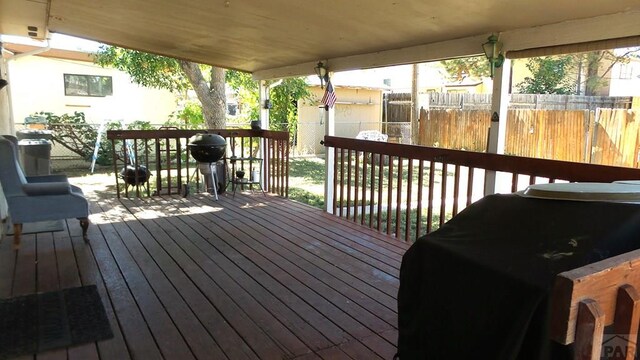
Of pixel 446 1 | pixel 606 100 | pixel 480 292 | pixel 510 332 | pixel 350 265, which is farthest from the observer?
pixel 606 100

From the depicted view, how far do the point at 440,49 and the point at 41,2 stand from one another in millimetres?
4169

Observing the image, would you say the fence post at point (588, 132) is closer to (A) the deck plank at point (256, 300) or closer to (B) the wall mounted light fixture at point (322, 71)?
(B) the wall mounted light fixture at point (322, 71)

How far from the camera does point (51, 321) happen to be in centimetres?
259

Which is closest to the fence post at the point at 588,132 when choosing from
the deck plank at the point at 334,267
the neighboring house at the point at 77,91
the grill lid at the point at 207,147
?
the deck plank at the point at 334,267

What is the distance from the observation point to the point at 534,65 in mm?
15398

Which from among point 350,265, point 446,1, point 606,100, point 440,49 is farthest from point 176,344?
point 606,100

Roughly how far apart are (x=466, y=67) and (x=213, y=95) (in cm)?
1127

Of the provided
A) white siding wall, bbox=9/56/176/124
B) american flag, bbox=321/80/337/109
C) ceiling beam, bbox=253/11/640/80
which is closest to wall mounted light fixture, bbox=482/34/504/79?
ceiling beam, bbox=253/11/640/80

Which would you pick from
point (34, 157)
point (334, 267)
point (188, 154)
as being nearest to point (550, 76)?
point (188, 154)

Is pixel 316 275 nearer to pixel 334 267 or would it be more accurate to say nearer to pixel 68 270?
pixel 334 267

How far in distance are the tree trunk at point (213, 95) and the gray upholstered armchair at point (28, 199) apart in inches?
194

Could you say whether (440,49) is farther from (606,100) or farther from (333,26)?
(606,100)

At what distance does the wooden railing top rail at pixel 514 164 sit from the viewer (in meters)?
2.61

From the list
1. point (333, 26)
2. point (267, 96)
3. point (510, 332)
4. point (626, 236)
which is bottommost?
point (510, 332)
